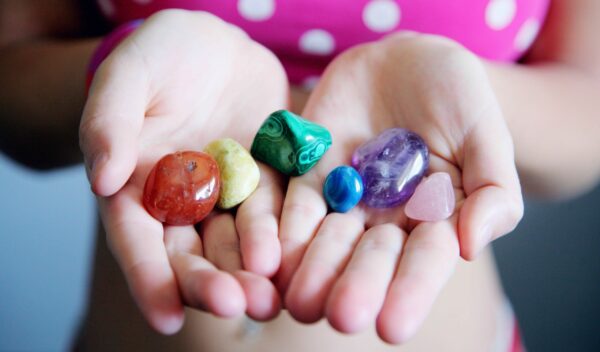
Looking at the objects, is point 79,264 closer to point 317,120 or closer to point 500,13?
point 317,120

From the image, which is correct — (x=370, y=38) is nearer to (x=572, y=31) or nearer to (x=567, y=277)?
(x=572, y=31)

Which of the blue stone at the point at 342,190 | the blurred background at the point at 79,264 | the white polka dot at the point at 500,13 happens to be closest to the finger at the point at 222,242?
the blue stone at the point at 342,190

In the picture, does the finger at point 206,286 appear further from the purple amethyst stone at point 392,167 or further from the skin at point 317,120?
the purple amethyst stone at point 392,167

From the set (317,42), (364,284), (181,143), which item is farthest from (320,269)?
(317,42)

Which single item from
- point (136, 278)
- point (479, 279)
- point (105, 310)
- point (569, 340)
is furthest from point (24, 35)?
point (569, 340)

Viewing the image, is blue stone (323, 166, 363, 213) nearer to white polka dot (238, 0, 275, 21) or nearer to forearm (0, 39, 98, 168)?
white polka dot (238, 0, 275, 21)

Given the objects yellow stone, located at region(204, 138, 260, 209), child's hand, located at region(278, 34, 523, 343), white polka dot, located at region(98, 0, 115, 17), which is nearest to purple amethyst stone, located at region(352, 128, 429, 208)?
child's hand, located at region(278, 34, 523, 343)
